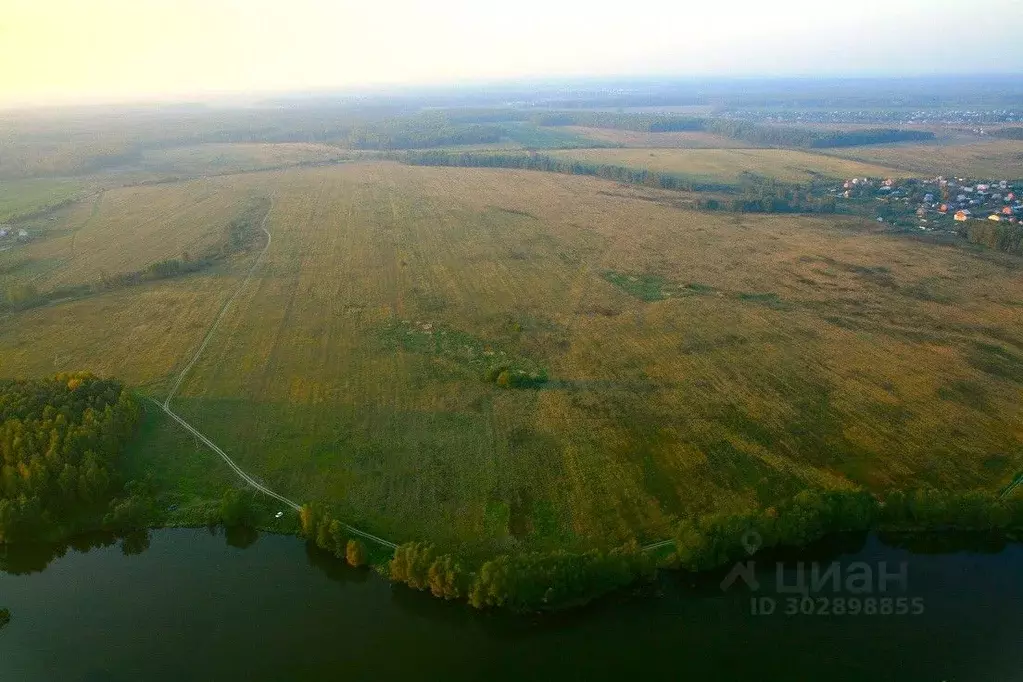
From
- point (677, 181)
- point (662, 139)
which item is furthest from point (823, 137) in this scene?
point (677, 181)

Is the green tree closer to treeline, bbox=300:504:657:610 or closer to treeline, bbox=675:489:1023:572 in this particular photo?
Answer: treeline, bbox=300:504:657:610

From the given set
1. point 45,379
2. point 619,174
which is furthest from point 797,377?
point 619,174

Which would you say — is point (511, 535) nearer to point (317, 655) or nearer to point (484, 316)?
point (317, 655)

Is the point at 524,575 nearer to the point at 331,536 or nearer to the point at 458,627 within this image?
the point at 458,627

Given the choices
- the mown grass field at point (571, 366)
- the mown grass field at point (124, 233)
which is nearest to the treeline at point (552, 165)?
the mown grass field at point (571, 366)

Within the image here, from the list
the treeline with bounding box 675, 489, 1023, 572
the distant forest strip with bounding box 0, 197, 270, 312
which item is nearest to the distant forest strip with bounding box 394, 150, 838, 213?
the distant forest strip with bounding box 0, 197, 270, 312

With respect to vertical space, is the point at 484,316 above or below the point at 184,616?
above
